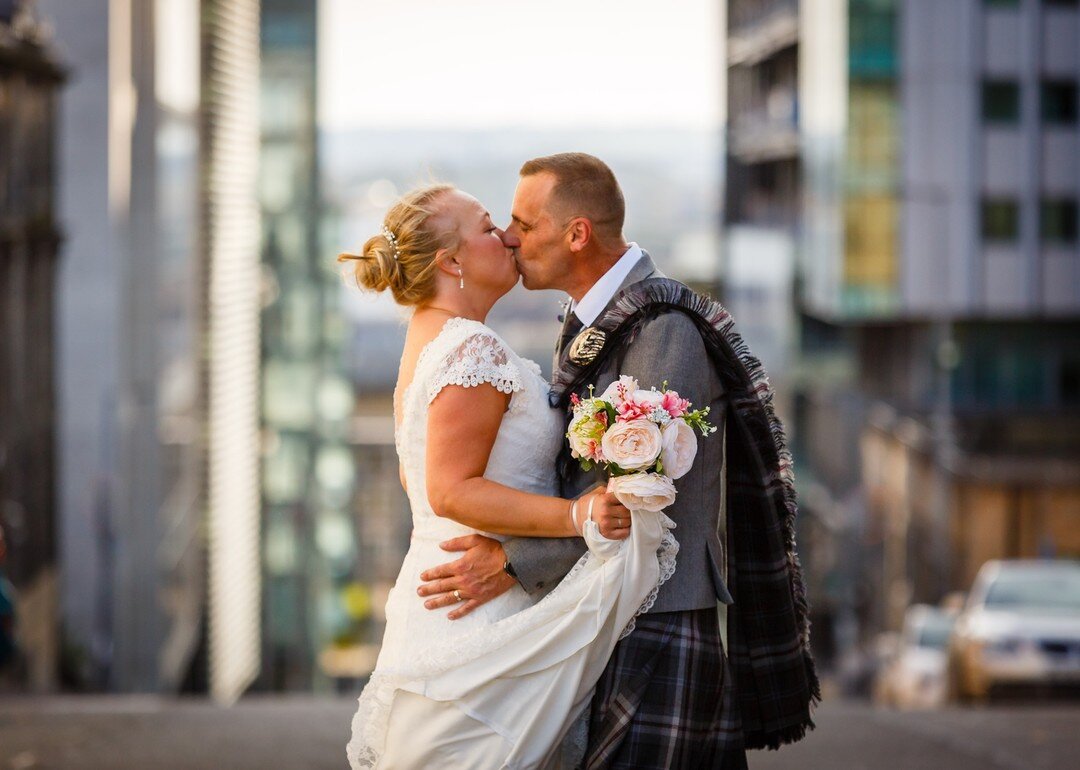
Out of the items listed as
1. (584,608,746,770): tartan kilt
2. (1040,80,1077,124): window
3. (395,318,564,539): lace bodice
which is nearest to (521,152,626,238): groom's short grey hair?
(395,318,564,539): lace bodice

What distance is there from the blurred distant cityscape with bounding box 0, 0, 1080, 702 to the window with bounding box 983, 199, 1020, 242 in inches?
2.2

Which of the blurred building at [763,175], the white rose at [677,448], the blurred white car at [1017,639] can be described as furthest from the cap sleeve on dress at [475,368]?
the blurred building at [763,175]

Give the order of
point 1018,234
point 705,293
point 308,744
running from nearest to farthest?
1. point 705,293
2. point 308,744
3. point 1018,234

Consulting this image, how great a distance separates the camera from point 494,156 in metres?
52.4

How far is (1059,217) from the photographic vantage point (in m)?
36.1

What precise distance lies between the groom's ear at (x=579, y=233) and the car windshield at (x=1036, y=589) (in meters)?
9.92

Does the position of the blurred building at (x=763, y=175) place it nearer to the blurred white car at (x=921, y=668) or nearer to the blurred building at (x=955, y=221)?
the blurred building at (x=955, y=221)

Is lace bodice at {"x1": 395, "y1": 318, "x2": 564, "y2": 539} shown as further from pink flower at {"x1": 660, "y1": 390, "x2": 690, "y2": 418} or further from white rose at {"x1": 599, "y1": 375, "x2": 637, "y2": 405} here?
pink flower at {"x1": 660, "y1": 390, "x2": 690, "y2": 418}

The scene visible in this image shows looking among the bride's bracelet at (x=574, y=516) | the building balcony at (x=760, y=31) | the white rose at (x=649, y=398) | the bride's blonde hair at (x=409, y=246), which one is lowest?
the bride's bracelet at (x=574, y=516)

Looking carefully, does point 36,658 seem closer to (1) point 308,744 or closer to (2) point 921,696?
(2) point 921,696

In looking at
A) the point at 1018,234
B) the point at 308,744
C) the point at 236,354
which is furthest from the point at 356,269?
the point at 236,354

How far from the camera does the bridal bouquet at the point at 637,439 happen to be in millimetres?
3477

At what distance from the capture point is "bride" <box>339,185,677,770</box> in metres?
3.69

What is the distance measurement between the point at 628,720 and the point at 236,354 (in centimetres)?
3879
